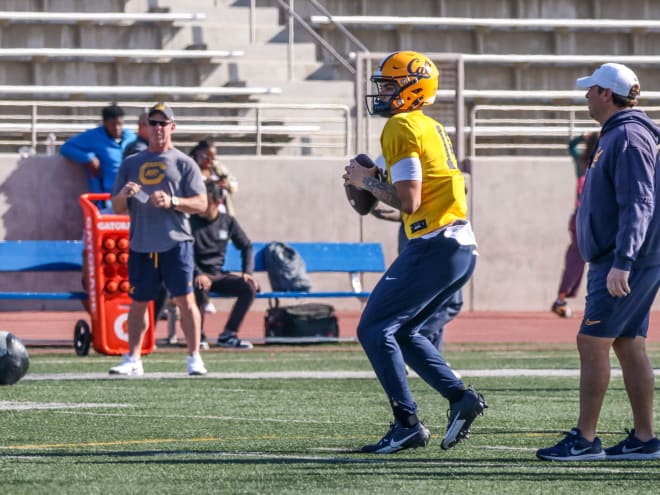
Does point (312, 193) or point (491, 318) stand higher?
point (312, 193)

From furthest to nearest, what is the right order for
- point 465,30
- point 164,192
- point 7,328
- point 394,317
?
point 465,30 → point 7,328 → point 164,192 → point 394,317

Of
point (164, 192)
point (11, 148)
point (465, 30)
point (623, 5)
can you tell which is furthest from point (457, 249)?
point (623, 5)

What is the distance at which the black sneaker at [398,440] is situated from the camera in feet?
23.9

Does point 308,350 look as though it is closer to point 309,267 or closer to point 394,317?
point 309,267

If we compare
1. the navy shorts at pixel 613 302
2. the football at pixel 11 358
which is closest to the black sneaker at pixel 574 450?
the navy shorts at pixel 613 302

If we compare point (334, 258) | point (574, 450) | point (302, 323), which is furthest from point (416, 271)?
point (334, 258)

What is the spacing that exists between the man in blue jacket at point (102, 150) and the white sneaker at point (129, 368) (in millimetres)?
6018

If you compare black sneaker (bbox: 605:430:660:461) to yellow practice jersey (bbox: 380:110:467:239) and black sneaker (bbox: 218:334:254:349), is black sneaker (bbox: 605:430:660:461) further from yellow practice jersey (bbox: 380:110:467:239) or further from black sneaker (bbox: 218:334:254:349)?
black sneaker (bbox: 218:334:254:349)

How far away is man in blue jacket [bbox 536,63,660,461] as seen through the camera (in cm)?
693

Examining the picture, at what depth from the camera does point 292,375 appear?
12117mm

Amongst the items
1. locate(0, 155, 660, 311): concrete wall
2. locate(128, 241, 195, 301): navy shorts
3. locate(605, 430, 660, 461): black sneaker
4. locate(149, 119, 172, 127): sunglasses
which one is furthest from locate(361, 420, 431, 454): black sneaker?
locate(0, 155, 660, 311): concrete wall

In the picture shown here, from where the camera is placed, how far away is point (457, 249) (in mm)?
7312

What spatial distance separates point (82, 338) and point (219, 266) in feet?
6.03

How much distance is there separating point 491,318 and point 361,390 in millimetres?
8822
